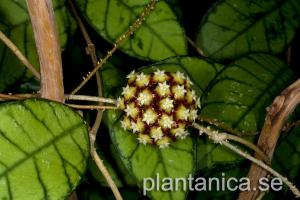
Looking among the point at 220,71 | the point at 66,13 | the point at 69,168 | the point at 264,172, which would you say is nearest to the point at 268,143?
the point at 264,172

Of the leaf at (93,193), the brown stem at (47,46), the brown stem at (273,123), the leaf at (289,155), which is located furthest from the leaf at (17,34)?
the leaf at (289,155)

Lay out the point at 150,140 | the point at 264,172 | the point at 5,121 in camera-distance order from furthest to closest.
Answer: the point at 264,172 < the point at 150,140 < the point at 5,121

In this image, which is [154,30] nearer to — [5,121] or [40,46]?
[40,46]

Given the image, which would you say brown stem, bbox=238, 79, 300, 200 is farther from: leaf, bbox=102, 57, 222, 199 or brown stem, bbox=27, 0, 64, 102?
brown stem, bbox=27, 0, 64, 102

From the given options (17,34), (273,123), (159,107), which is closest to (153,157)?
(159,107)

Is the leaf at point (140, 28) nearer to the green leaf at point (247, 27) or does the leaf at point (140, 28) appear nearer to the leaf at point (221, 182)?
the green leaf at point (247, 27)

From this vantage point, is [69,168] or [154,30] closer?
[69,168]

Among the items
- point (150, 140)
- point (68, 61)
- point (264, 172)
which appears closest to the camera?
point (150, 140)
